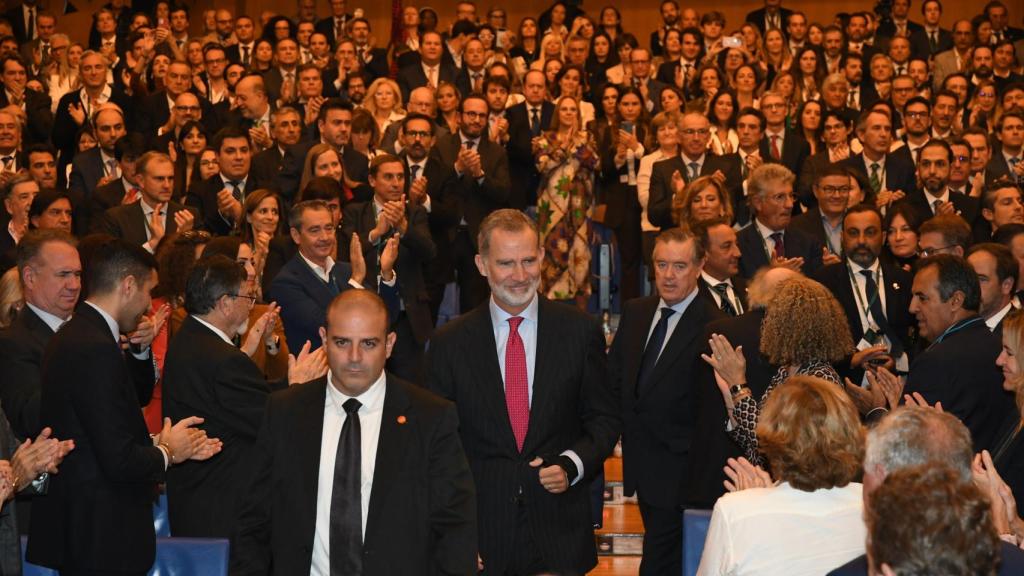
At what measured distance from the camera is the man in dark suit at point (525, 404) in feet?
14.4

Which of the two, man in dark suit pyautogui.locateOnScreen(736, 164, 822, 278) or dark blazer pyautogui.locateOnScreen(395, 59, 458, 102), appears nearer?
man in dark suit pyautogui.locateOnScreen(736, 164, 822, 278)

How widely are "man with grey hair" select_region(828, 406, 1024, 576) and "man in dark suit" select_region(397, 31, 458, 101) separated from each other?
9162mm

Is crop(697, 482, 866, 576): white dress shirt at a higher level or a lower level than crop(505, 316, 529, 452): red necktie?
lower

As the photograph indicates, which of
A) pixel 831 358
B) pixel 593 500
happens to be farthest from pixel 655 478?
pixel 831 358

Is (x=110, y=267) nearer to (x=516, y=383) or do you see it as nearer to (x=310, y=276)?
(x=516, y=383)

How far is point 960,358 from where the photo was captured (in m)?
4.97

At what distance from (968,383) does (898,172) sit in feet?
14.7

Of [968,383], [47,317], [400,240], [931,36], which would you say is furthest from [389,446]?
[931,36]

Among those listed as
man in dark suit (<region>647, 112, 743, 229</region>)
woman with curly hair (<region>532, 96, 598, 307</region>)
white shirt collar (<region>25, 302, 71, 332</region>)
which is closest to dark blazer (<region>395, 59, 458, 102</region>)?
woman with curly hair (<region>532, 96, 598, 307</region>)

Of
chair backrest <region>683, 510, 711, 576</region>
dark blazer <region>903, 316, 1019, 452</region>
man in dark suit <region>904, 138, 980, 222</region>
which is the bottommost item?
chair backrest <region>683, 510, 711, 576</region>

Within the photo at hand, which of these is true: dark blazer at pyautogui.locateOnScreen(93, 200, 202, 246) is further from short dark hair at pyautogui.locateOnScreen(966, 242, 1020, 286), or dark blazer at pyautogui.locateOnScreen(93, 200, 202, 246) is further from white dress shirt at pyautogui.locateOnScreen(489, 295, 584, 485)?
short dark hair at pyautogui.locateOnScreen(966, 242, 1020, 286)

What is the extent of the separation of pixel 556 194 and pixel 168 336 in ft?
14.0

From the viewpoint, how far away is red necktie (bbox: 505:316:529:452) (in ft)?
14.7

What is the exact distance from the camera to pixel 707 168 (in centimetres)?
910
